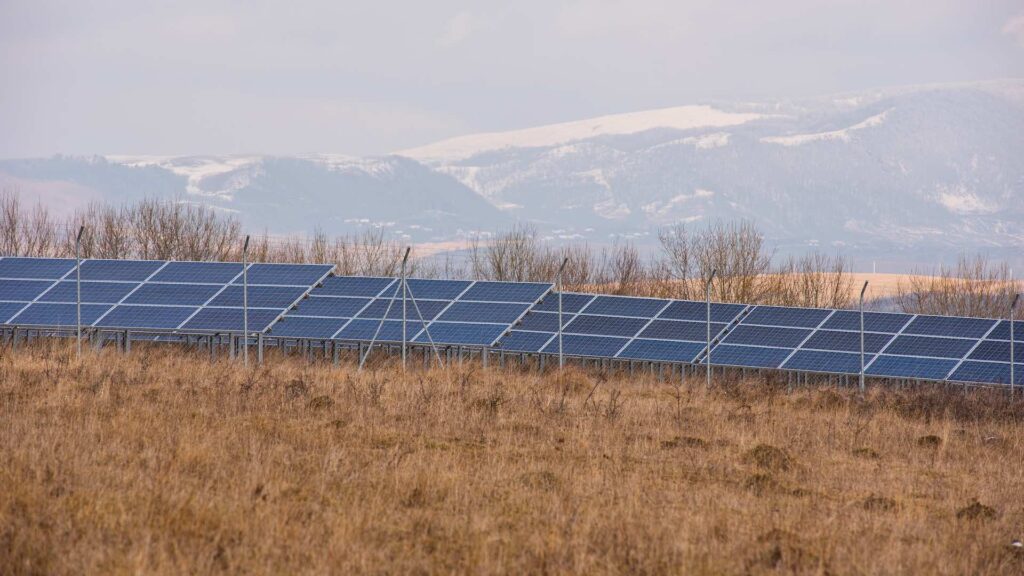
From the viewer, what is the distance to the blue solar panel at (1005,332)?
1511 inches

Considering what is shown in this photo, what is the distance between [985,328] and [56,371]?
26.4 meters

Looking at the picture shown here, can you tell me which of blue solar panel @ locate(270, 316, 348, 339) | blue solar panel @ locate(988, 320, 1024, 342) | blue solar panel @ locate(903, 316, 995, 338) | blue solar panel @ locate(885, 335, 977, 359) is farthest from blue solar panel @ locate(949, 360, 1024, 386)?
blue solar panel @ locate(270, 316, 348, 339)

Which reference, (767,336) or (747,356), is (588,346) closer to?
(747,356)

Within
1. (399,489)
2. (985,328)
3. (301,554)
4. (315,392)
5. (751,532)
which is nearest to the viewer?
(301,554)

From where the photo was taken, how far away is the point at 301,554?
12.2 meters

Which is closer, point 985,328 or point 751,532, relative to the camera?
point 751,532

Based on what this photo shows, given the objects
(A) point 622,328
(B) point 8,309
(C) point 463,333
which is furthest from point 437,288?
(B) point 8,309

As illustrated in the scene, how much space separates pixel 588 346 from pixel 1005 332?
12.2 metres

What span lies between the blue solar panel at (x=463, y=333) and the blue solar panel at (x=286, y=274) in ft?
13.5

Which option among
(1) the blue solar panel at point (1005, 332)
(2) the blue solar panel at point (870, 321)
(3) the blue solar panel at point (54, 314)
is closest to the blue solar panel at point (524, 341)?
(2) the blue solar panel at point (870, 321)

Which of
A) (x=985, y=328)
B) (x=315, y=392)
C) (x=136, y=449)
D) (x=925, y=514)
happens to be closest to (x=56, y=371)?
(x=315, y=392)

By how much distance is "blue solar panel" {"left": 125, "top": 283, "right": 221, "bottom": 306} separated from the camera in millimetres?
36062

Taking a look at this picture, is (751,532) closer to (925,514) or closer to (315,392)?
(925,514)

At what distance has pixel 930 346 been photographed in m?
37.7
